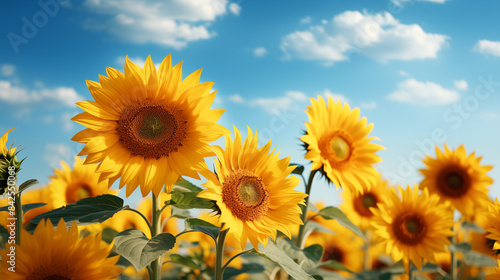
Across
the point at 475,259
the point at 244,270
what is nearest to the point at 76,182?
the point at 244,270

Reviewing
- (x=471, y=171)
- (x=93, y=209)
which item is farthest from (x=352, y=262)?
(x=93, y=209)

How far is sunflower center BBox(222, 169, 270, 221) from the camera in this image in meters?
2.43

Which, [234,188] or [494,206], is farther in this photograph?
[494,206]

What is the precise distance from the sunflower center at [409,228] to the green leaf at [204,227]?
2.54m

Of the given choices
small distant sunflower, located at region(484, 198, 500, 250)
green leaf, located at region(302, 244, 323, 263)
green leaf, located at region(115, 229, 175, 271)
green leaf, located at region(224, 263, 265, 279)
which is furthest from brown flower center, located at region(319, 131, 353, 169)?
green leaf, located at region(115, 229, 175, 271)

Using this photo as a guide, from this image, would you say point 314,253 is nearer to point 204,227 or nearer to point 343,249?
point 204,227

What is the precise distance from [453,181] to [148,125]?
4.61m

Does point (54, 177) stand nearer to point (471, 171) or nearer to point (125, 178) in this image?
point (125, 178)

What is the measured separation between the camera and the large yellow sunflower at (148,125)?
7.93 feet

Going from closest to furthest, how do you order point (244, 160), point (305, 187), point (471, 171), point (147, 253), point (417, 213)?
point (147, 253), point (244, 160), point (305, 187), point (417, 213), point (471, 171)

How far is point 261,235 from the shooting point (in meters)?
2.42

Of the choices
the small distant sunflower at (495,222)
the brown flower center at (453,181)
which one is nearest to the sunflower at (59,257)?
the small distant sunflower at (495,222)

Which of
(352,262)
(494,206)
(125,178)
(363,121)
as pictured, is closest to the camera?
(125,178)

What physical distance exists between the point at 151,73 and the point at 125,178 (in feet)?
2.04
